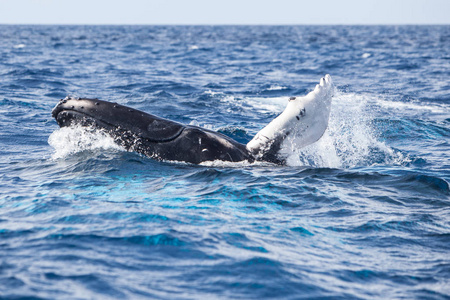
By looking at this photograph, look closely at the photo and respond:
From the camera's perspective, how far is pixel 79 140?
1030 cm

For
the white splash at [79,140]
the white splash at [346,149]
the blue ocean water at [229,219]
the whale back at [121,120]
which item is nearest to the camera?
the blue ocean water at [229,219]

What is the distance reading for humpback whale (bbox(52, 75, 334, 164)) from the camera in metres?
9.73

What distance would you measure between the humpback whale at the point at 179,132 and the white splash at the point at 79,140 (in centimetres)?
13

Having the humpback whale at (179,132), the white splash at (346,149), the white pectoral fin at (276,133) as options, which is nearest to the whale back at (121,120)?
the humpback whale at (179,132)

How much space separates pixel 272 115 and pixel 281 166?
842cm

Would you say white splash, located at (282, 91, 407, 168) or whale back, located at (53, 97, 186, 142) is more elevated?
whale back, located at (53, 97, 186, 142)

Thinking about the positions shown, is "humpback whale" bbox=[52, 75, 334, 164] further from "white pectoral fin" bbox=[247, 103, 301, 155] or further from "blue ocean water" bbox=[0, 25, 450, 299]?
"blue ocean water" bbox=[0, 25, 450, 299]

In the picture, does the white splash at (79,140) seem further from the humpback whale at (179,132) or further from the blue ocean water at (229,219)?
the humpback whale at (179,132)

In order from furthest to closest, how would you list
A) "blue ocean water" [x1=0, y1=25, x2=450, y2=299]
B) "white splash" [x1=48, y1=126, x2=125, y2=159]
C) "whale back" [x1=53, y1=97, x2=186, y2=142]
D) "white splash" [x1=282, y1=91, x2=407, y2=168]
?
"white splash" [x1=282, y1=91, x2=407, y2=168] → "white splash" [x1=48, y1=126, x2=125, y2=159] → "whale back" [x1=53, y1=97, x2=186, y2=142] → "blue ocean water" [x1=0, y1=25, x2=450, y2=299]

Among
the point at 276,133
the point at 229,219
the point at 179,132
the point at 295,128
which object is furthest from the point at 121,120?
the point at 229,219

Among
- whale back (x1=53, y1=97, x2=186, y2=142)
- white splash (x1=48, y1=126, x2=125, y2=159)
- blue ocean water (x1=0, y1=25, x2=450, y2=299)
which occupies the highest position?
whale back (x1=53, y1=97, x2=186, y2=142)

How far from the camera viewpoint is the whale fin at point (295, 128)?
386 inches

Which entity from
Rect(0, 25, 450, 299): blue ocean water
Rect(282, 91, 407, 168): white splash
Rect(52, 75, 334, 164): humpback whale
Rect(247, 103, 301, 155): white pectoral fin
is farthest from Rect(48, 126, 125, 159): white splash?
Answer: Rect(282, 91, 407, 168): white splash

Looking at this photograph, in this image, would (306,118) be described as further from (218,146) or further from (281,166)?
(218,146)
